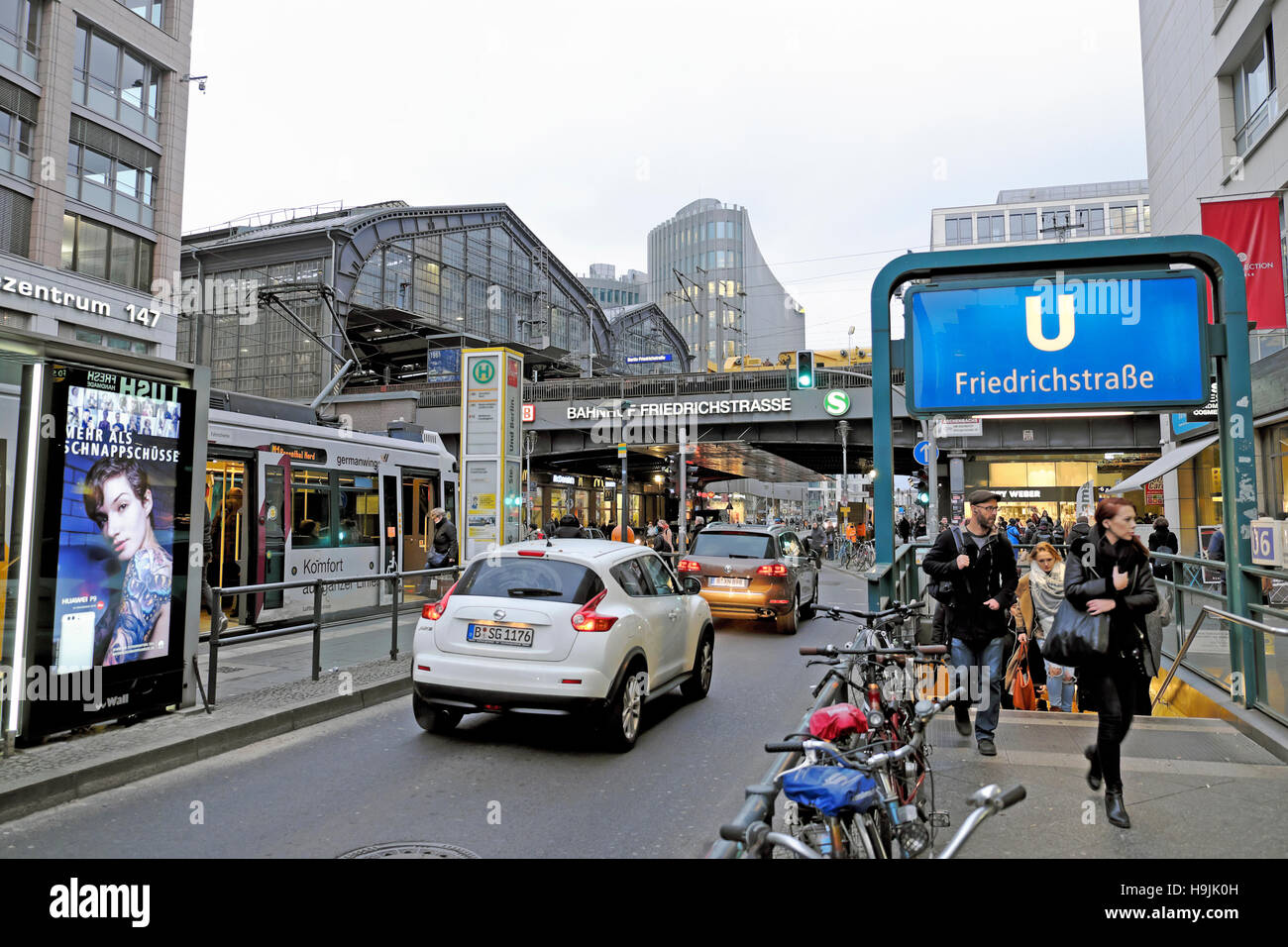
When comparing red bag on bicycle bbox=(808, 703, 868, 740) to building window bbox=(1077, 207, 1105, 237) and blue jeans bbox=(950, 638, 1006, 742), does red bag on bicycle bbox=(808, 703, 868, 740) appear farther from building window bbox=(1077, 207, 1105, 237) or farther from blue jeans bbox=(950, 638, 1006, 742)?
building window bbox=(1077, 207, 1105, 237)

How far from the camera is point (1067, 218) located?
84.1 meters

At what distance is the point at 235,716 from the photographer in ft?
21.9

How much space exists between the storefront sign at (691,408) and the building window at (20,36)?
20.8 meters

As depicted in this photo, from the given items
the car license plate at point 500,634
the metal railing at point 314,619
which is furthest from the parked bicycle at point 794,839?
the metal railing at point 314,619

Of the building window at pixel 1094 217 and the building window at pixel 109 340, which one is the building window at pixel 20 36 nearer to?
the building window at pixel 109 340

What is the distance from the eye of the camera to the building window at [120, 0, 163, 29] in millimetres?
29172

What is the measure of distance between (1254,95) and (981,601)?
1793 centimetres

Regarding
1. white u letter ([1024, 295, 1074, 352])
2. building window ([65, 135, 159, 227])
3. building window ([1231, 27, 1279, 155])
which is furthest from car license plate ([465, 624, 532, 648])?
building window ([65, 135, 159, 227])

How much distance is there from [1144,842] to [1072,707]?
4.86m

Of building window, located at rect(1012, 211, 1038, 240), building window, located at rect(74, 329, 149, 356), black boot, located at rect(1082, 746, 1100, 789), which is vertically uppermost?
building window, located at rect(1012, 211, 1038, 240)

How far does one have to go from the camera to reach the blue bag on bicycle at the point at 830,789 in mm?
2422

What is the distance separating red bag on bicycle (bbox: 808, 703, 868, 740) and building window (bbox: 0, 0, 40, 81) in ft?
104

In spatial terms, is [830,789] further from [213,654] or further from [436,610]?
[213,654]
